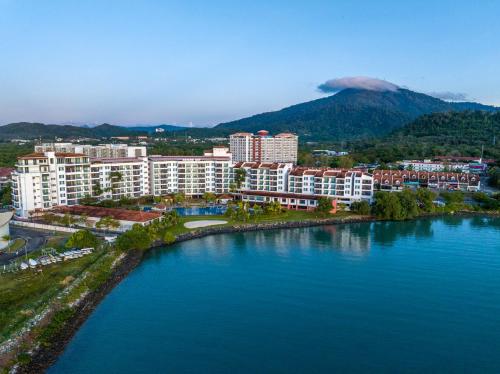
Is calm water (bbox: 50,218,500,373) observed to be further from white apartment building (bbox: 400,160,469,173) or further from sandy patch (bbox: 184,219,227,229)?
white apartment building (bbox: 400,160,469,173)

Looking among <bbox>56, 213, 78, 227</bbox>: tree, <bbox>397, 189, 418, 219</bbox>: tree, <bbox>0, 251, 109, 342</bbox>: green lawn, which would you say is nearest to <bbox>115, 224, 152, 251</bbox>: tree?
<bbox>0, 251, 109, 342</bbox>: green lawn

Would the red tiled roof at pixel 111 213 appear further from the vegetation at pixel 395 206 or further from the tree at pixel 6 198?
the vegetation at pixel 395 206

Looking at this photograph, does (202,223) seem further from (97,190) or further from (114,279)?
(114,279)

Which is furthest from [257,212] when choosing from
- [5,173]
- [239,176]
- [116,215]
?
[5,173]

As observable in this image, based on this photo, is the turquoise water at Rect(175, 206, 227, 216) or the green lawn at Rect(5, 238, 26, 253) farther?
the turquoise water at Rect(175, 206, 227, 216)


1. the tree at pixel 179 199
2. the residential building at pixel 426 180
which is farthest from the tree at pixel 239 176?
the residential building at pixel 426 180
